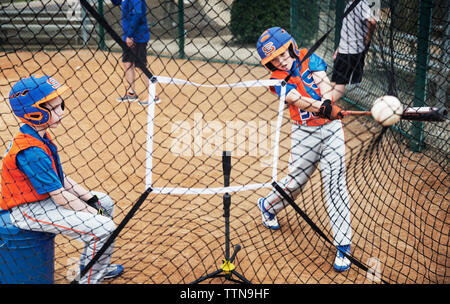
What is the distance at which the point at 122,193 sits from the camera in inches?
160

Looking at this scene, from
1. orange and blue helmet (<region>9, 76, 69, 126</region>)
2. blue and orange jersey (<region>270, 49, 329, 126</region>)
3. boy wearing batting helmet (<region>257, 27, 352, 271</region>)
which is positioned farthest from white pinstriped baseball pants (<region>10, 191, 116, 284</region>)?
blue and orange jersey (<region>270, 49, 329, 126</region>)

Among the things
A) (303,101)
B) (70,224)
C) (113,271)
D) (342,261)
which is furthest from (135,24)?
(342,261)

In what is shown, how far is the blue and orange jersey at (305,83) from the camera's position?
3.04 meters

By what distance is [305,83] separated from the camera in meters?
3.09

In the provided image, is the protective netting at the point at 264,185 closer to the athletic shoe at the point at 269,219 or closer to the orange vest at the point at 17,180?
the athletic shoe at the point at 269,219

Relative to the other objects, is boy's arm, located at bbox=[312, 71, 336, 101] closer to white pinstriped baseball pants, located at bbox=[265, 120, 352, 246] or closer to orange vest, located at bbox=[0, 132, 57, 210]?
white pinstriped baseball pants, located at bbox=[265, 120, 352, 246]

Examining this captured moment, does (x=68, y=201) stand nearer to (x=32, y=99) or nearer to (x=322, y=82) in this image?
(x=32, y=99)

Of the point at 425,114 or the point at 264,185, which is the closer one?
the point at 425,114

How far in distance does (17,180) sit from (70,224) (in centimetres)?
37

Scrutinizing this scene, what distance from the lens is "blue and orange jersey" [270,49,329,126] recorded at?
304 cm

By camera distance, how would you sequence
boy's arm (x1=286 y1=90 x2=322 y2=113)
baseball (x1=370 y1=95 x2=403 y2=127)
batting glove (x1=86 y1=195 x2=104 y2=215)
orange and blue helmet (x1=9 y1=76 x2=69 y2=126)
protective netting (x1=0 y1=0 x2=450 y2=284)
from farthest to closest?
protective netting (x1=0 y1=0 x2=450 y2=284) < boy's arm (x1=286 y1=90 x2=322 y2=113) < batting glove (x1=86 y1=195 x2=104 y2=215) < orange and blue helmet (x1=9 y1=76 x2=69 y2=126) < baseball (x1=370 y1=95 x2=403 y2=127)
